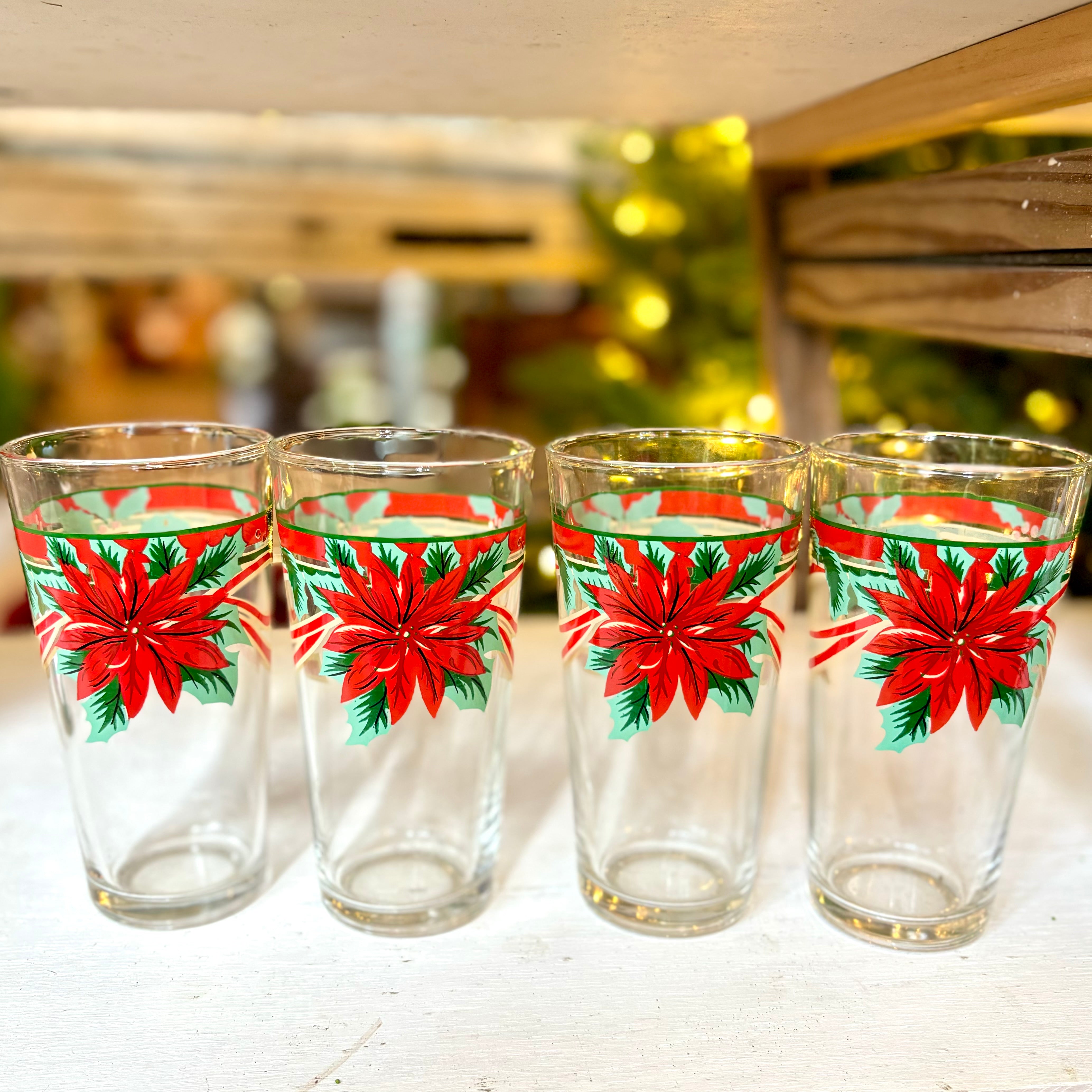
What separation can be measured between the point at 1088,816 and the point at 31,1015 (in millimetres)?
569

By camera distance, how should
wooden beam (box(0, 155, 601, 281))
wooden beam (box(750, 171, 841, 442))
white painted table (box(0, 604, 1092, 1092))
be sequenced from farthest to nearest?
wooden beam (box(0, 155, 601, 281)) < wooden beam (box(750, 171, 841, 442)) < white painted table (box(0, 604, 1092, 1092))

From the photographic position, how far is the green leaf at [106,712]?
1.59ft

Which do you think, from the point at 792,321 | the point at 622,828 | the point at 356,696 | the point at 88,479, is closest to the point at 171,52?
the point at 88,479

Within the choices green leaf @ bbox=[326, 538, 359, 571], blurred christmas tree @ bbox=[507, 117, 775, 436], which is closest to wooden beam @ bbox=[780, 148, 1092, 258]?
green leaf @ bbox=[326, 538, 359, 571]

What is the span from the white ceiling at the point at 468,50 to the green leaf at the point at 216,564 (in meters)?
0.23

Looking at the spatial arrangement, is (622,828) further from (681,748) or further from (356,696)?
(356,696)

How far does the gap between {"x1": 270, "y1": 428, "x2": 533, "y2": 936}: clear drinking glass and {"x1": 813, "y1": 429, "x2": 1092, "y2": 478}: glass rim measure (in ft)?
0.51

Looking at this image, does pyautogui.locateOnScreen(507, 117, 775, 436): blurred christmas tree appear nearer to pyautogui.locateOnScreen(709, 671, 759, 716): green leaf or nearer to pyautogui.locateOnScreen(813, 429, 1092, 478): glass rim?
pyautogui.locateOnScreen(813, 429, 1092, 478): glass rim

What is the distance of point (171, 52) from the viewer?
53 centimetres

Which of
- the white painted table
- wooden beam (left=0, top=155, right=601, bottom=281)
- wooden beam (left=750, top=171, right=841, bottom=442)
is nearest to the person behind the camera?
the white painted table

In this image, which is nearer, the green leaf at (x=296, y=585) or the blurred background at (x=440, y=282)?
the green leaf at (x=296, y=585)

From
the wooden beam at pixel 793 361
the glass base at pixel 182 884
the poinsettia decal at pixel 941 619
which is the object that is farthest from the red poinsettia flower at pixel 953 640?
the wooden beam at pixel 793 361

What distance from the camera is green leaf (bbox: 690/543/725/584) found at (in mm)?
450

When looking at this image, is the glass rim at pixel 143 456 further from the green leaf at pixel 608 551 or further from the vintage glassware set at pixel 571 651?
the green leaf at pixel 608 551
